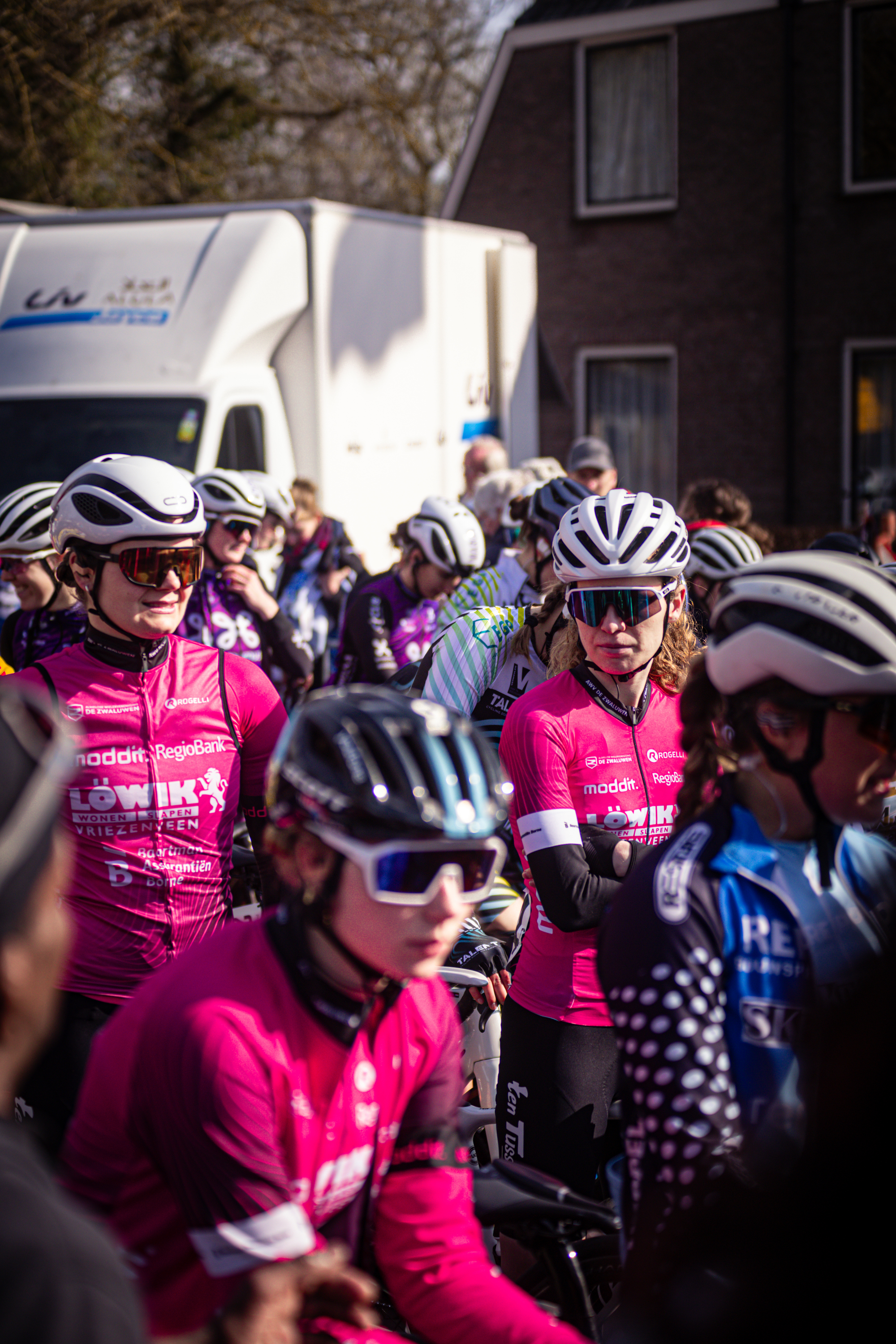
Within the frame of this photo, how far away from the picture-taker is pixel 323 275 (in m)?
10.4

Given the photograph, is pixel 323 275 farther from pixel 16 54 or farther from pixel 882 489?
pixel 882 489

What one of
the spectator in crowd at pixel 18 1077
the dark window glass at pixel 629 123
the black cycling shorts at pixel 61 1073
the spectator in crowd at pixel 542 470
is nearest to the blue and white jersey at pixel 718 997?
the spectator in crowd at pixel 18 1077

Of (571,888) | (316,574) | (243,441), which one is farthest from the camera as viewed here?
(243,441)

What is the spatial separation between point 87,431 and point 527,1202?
8269mm

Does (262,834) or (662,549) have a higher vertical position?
(662,549)

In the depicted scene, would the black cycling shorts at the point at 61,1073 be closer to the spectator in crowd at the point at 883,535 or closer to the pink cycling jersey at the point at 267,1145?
the pink cycling jersey at the point at 267,1145

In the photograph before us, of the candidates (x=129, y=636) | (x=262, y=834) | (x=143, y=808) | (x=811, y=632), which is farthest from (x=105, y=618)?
(x=811, y=632)

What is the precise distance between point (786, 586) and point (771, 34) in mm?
19644

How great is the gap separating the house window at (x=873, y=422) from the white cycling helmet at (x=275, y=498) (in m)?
13.0

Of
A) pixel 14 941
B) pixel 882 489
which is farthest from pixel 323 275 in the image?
pixel 882 489

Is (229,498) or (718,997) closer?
(718,997)

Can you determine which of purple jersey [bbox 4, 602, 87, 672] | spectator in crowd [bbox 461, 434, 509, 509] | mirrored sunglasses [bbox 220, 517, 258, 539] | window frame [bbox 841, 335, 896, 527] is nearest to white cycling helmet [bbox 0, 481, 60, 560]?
purple jersey [bbox 4, 602, 87, 672]

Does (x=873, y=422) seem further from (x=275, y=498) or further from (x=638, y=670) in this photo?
(x=638, y=670)

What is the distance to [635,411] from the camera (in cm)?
2147
